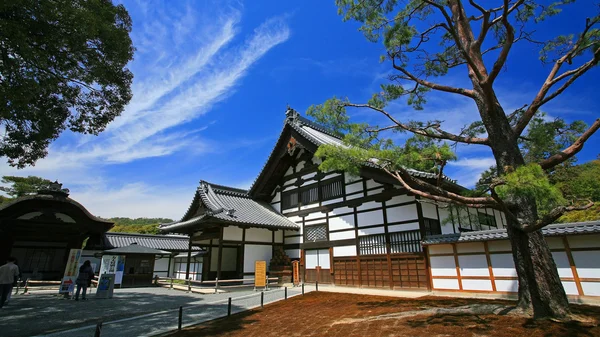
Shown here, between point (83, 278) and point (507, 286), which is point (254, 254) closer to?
point (83, 278)

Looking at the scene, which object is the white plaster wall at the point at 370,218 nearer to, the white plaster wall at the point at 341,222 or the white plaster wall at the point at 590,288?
the white plaster wall at the point at 341,222

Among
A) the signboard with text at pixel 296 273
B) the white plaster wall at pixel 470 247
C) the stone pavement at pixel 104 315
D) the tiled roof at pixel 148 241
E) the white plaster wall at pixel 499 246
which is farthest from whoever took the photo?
Answer: the tiled roof at pixel 148 241

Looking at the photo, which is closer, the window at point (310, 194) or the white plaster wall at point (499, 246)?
the white plaster wall at point (499, 246)

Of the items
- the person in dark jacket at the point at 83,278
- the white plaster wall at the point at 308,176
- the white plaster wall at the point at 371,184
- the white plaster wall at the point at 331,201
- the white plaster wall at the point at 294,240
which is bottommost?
the person in dark jacket at the point at 83,278

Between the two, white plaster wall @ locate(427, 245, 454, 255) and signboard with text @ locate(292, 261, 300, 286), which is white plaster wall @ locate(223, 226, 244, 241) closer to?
signboard with text @ locate(292, 261, 300, 286)

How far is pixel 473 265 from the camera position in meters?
9.79

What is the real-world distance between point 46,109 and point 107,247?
1584cm

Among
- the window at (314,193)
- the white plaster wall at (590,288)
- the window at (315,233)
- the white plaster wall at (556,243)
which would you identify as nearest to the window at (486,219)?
the white plaster wall at (556,243)

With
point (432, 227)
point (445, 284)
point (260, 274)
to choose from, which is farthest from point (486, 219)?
point (260, 274)

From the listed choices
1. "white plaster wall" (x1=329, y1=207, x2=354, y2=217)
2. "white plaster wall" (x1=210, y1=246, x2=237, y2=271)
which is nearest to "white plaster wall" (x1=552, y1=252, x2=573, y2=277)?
"white plaster wall" (x1=329, y1=207, x2=354, y2=217)

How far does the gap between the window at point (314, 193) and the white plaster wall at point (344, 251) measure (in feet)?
8.58

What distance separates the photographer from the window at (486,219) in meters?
15.0

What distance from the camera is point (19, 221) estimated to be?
56.3 feet

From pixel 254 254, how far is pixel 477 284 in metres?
10.2
